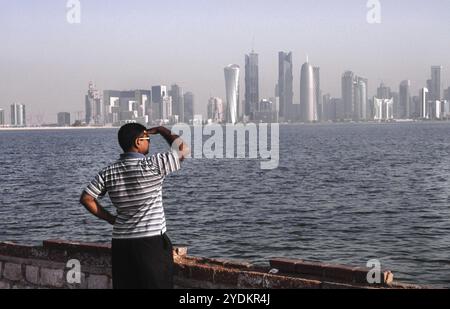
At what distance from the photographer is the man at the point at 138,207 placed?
19.1ft

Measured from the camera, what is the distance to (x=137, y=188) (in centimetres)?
583

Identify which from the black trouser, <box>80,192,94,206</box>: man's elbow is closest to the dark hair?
<box>80,192,94,206</box>: man's elbow

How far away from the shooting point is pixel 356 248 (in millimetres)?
23016

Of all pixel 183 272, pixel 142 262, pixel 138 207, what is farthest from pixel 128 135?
pixel 183 272

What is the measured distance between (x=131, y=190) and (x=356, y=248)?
18366 millimetres

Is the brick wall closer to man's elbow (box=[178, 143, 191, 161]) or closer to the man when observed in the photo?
the man

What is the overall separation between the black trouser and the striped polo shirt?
8 cm

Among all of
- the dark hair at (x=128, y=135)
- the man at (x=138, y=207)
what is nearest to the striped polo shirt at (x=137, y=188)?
the man at (x=138, y=207)

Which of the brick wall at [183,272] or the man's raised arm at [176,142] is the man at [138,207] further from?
the brick wall at [183,272]

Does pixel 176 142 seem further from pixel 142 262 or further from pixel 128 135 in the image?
pixel 142 262

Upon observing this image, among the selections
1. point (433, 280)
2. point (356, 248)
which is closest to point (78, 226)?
point (356, 248)

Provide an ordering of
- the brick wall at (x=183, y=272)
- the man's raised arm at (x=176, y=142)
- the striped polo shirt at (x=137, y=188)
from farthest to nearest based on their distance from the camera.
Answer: the brick wall at (x=183, y=272), the man's raised arm at (x=176, y=142), the striped polo shirt at (x=137, y=188)

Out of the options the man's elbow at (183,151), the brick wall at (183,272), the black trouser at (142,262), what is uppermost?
the man's elbow at (183,151)

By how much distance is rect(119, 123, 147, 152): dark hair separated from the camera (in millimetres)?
5988
